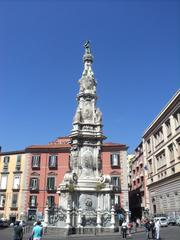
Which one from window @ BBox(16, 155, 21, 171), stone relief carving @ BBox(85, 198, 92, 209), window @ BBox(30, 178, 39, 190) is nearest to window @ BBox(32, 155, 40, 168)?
window @ BBox(30, 178, 39, 190)

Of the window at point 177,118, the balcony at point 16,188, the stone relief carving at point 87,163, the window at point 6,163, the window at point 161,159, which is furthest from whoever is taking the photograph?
the window at point 6,163

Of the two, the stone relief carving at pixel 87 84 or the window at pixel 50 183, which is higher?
the stone relief carving at pixel 87 84

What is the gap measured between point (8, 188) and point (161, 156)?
87.2ft

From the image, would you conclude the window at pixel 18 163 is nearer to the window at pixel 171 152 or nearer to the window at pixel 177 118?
the window at pixel 171 152

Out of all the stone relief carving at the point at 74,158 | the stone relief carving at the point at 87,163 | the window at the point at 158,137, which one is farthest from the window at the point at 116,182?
the stone relief carving at the point at 74,158

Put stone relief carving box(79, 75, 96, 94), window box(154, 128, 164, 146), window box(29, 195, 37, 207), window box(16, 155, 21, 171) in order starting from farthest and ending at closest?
window box(16, 155, 21, 171)
window box(29, 195, 37, 207)
window box(154, 128, 164, 146)
stone relief carving box(79, 75, 96, 94)

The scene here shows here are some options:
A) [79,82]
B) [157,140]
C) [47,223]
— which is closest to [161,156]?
[157,140]

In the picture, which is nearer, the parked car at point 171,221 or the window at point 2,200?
the parked car at point 171,221

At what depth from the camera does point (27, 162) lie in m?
51.3

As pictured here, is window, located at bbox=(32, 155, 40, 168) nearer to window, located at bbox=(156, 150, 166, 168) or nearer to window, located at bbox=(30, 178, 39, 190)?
window, located at bbox=(30, 178, 39, 190)

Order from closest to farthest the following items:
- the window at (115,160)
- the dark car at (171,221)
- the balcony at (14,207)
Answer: the dark car at (171,221) → the balcony at (14,207) → the window at (115,160)

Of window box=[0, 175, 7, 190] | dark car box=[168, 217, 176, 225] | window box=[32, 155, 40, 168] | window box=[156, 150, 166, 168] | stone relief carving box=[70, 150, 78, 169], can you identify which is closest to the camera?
stone relief carving box=[70, 150, 78, 169]

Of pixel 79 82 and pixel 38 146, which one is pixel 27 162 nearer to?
pixel 38 146

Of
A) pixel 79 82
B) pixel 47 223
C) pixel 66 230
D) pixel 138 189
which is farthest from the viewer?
pixel 138 189
